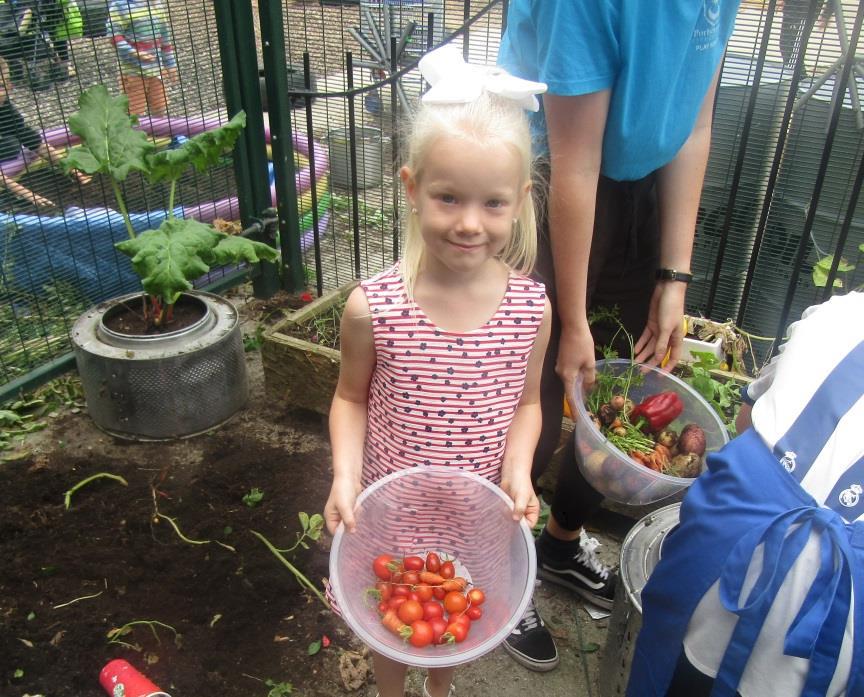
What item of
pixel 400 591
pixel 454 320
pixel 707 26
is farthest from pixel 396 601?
pixel 707 26

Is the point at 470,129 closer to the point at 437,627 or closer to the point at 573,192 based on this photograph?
the point at 573,192

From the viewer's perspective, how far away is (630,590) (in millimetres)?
1623

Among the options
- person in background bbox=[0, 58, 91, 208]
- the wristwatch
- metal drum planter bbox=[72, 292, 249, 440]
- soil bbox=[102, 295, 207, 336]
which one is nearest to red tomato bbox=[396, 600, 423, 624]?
the wristwatch

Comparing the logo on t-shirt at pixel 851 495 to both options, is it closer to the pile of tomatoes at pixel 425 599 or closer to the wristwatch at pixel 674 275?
the pile of tomatoes at pixel 425 599

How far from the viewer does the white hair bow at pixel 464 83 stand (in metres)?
1.33

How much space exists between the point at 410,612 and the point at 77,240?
101 inches

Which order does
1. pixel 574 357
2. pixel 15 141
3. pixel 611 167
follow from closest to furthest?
pixel 611 167 → pixel 574 357 → pixel 15 141

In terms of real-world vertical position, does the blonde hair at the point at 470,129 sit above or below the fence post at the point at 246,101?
above

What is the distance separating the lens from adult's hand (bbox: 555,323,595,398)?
170 cm

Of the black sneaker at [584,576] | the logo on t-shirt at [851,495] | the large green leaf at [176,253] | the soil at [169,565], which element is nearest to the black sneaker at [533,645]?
the black sneaker at [584,576]

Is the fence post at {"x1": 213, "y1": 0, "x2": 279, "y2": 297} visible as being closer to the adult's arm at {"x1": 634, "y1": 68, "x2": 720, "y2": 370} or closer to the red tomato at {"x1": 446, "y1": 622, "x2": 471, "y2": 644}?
the adult's arm at {"x1": 634, "y1": 68, "x2": 720, "y2": 370}

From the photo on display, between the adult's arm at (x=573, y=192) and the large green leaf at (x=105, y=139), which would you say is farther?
the large green leaf at (x=105, y=139)

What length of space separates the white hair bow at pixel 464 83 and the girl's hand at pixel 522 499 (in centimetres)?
75

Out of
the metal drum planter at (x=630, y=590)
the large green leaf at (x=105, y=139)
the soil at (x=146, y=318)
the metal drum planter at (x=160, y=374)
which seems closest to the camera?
the metal drum planter at (x=630, y=590)
